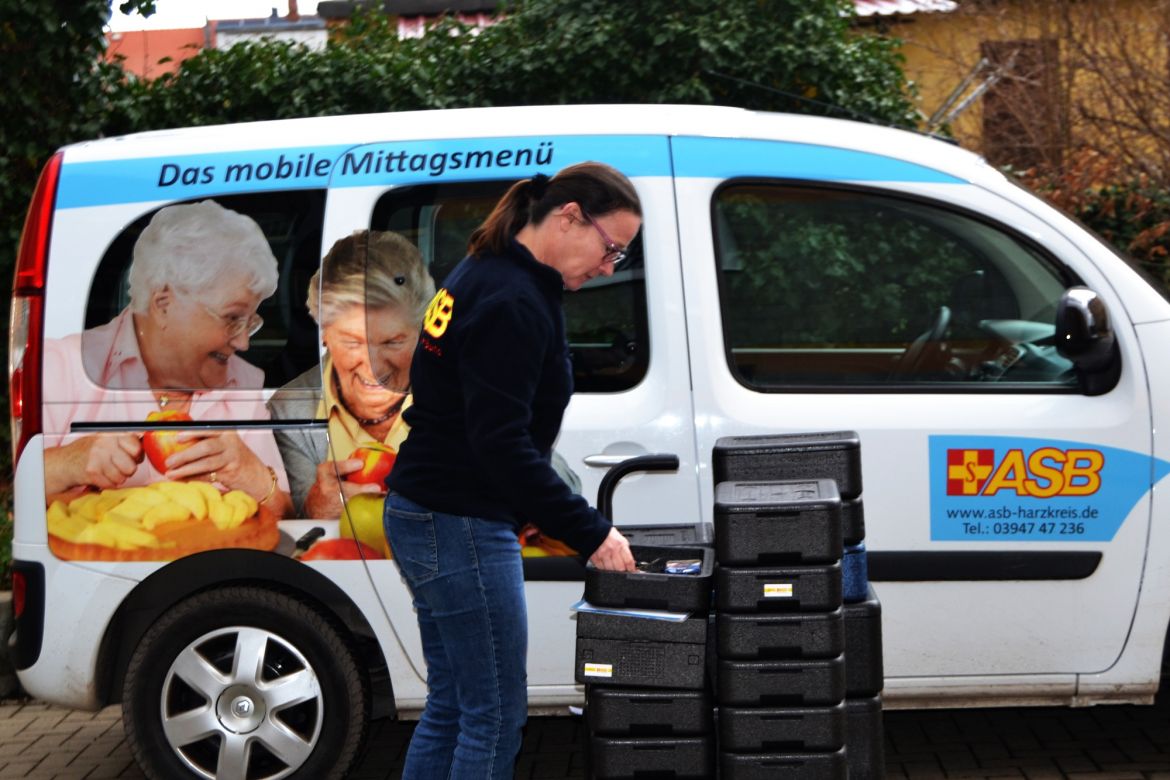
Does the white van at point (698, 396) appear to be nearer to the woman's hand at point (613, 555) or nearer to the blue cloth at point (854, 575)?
the blue cloth at point (854, 575)

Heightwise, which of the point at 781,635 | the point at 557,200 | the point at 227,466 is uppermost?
the point at 557,200

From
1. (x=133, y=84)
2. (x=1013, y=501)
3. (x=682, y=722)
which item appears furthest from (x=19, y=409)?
(x=133, y=84)

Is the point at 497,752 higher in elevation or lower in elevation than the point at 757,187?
lower

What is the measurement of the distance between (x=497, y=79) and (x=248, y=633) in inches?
185

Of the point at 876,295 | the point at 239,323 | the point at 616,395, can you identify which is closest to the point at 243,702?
the point at 239,323

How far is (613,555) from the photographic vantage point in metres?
3.18

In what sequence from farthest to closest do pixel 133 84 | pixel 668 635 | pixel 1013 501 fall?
1. pixel 133 84
2. pixel 1013 501
3. pixel 668 635

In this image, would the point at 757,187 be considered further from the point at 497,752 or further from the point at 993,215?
the point at 497,752

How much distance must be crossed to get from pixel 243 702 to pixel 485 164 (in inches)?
66.4

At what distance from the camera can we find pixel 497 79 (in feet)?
27.8

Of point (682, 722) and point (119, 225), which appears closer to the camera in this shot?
Answer: point (682, 722)

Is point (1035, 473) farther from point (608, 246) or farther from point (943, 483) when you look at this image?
point (608, 246)

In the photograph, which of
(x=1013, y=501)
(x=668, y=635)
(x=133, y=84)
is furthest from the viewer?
(x=133, y=84)

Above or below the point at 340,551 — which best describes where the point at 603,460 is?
above
